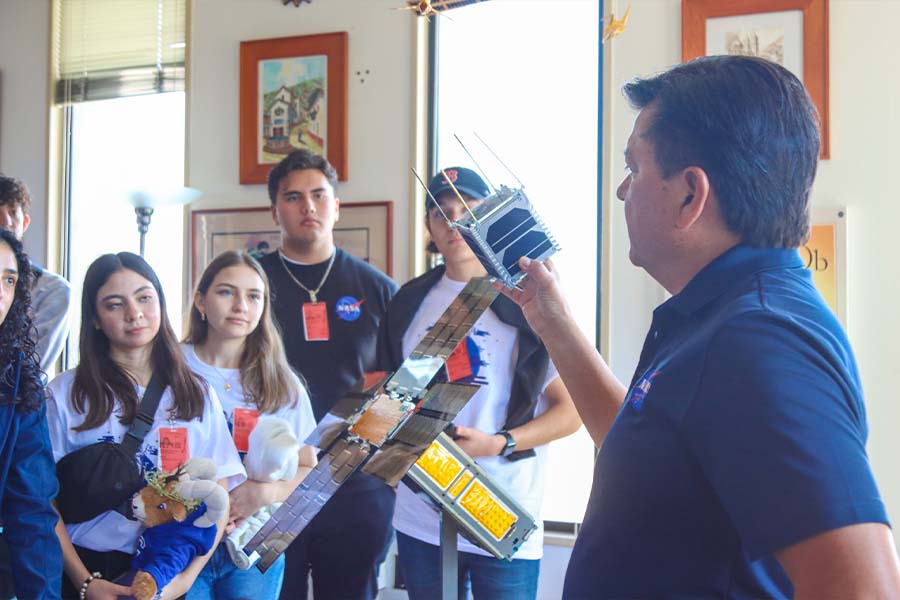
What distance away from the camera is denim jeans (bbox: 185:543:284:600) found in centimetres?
207

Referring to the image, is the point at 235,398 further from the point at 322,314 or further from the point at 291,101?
the point at 291,101

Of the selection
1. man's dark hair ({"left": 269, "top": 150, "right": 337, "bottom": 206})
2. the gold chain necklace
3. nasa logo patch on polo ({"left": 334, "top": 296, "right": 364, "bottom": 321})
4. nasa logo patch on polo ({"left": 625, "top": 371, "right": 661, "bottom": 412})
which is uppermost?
man's dark hair ({"left": 269, "top": 150, "right": 337, "bottom": 206})

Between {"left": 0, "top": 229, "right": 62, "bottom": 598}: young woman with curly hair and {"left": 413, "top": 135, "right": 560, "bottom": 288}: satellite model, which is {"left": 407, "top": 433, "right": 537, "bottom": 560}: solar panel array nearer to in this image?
{"left": 413, "top": 135, "right": 560, "bottom": 288}: satellite model

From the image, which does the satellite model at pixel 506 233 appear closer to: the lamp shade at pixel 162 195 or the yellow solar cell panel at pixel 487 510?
the yellow solar cell panel at pixel 487 510

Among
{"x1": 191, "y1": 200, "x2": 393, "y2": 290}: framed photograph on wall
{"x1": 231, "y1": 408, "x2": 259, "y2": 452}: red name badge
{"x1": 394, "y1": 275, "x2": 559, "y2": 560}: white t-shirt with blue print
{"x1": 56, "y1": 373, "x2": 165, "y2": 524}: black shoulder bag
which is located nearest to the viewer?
{"x1": 56, "y1": 373, "x2": 165, "y2": 524}: black shoulder bag

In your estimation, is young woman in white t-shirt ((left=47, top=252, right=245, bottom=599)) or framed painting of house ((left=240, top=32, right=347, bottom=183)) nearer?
young woman in white t-shirt ((left=47, top=252, right=245, bottom=599))

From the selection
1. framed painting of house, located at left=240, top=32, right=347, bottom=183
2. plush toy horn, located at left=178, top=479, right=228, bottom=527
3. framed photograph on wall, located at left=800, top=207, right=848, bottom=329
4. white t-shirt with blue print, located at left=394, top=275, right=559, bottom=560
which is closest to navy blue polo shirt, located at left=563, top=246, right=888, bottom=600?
plush toy horn, located at left=178, top=479, right=228, bottom=527

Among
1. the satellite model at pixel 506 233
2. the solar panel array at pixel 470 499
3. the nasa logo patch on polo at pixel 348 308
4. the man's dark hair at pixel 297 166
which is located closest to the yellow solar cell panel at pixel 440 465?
the solar panel array at pixel 470 499

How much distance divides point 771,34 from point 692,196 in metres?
2.85

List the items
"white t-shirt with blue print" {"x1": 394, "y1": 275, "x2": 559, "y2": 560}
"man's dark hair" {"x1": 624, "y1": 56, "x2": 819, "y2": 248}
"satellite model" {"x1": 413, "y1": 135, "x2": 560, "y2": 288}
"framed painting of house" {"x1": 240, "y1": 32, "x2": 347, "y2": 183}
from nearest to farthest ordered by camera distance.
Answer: "man's dark hair" {"x1": 624, "y1": 56, "x2": 819, "y2": 248}
"satellite model" {"x1": 413, "y1": 135, "x2": 560, "y2": 288}
"white t-shirt with blue print" {"x1": 394, "y1": 275, "x2": 559, "y2": 560}
"framed painting of house" {"x1": 240, "y1": 32, "x2": 347, "y2": 183}

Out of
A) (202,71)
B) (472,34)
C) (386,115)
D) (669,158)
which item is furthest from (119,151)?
(669,158)

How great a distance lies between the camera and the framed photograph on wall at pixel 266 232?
391 cm

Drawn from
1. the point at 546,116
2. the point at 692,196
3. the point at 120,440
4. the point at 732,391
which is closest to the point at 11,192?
the point at 120,440

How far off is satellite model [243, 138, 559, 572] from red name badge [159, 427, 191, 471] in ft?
2.22
